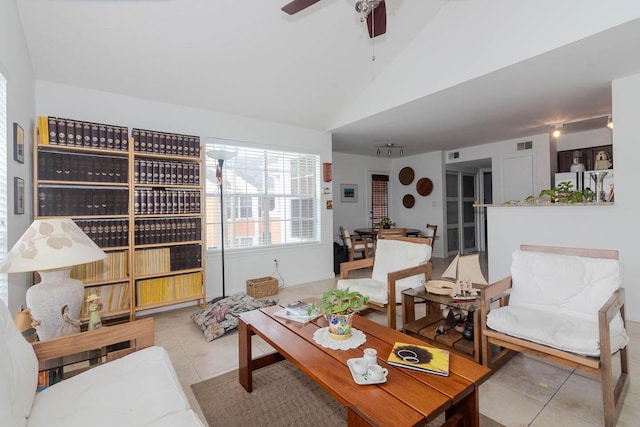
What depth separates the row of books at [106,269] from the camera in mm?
2898

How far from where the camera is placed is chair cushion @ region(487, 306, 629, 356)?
1.67 meters

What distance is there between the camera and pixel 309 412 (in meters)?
1.75

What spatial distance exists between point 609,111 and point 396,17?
3.32 metres

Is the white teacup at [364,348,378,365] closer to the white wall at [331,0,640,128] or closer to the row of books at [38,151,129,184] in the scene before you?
the white wall at [331,0,640,128]

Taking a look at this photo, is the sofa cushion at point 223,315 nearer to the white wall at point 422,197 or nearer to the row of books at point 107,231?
the row of books at point 107,231

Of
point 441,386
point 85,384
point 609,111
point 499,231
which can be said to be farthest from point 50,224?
point 609,111

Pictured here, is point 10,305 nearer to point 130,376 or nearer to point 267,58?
point 130,376

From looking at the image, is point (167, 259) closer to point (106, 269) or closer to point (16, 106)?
point (106, 269)

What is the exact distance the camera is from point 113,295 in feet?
10.1

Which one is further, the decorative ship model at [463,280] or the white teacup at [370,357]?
the decorative ship model at [463,280]

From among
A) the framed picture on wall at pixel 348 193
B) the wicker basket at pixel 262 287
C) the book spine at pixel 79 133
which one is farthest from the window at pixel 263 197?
the framed picture on wall at pixel 348 193

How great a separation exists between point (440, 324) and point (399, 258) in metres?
0.79

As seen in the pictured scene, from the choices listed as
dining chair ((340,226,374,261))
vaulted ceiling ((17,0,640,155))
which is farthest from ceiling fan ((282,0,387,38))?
dining chair ((340,226,374,261))

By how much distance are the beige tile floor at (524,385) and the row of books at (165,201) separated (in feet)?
4.18
